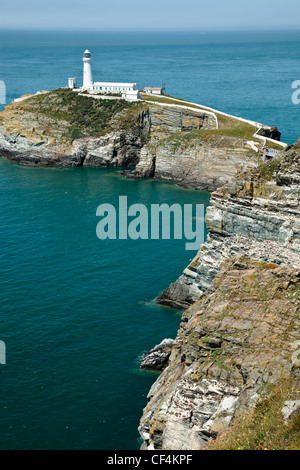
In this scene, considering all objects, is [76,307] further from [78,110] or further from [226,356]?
[78,110]

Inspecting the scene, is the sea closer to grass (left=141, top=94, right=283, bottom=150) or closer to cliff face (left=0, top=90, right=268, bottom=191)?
cliff face (left=0, top=90, right=268, bottom=191)

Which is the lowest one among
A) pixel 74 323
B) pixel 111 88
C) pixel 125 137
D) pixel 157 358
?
pixel 74 323

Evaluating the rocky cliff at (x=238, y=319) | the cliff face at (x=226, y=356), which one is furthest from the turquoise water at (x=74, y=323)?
the cliff face at (x=226, y=356)

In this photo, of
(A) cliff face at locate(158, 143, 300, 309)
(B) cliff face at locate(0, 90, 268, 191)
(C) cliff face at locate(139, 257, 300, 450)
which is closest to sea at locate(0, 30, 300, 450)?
(B) cliff face at locate(0, 90, 268, 191)

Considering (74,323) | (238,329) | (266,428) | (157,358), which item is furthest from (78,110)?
(266,428)

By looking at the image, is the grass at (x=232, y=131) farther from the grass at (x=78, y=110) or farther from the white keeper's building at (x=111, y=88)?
the grass at (x=78, y=110)
